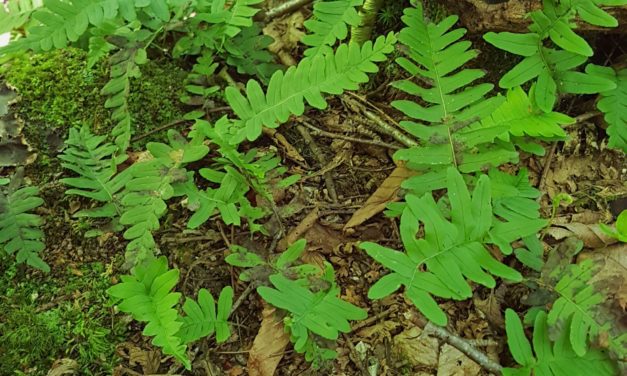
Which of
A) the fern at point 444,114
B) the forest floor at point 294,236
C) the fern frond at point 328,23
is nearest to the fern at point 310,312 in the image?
the forest floor at point 294,236

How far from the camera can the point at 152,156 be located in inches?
119

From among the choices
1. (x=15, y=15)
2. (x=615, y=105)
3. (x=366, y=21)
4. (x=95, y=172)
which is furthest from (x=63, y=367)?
(x=615, y=105)

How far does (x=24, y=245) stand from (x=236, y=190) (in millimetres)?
999

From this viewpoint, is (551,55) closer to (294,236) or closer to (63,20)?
(294,236)

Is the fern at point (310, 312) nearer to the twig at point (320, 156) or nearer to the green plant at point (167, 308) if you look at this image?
the green plant at point (167, 308)

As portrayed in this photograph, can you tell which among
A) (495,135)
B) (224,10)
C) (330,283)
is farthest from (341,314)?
(224,10)

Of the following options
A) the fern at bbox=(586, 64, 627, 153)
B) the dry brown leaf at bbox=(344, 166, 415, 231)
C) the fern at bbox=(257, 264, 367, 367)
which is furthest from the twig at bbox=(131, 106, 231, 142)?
the fern at bbox=(586, 64, 627, 153)

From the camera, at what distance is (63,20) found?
266 centimetres

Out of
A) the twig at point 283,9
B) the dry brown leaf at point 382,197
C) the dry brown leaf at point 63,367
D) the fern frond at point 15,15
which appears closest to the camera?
the dry brown leaf at point 63,367

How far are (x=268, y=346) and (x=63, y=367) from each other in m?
0.88

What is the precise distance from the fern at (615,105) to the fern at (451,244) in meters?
0.79

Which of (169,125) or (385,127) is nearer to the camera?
(385,127)

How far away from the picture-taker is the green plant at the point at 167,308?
87.6 inches

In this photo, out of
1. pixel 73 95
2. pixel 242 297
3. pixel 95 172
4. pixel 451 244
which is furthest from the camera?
pixel 73 95
